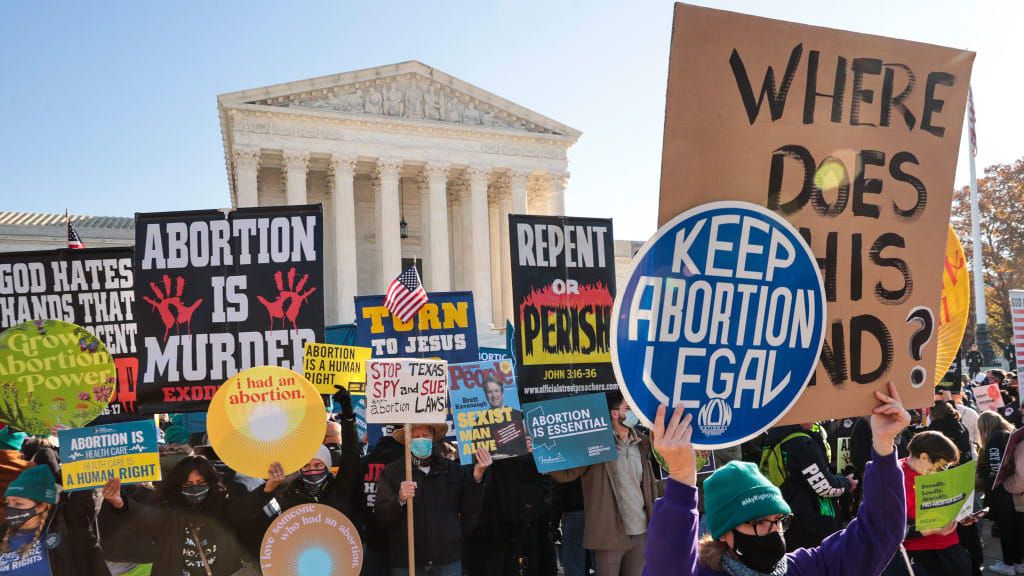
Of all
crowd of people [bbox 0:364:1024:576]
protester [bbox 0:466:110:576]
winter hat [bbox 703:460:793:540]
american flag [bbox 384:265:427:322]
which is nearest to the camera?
winter hat [bbox 703:460:793:540]

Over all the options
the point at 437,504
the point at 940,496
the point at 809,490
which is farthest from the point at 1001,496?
the point at 437,504

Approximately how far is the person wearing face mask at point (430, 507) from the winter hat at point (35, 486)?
6.57ft

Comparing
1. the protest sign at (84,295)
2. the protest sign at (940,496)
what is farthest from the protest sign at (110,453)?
the protest sign at (940,496)

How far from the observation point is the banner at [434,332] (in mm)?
8781

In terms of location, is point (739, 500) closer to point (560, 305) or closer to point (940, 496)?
point (940, 496)

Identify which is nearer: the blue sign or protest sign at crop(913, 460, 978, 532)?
the blue sign

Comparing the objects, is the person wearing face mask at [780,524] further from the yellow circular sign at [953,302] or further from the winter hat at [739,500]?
the yellow circular sign at [953,302]

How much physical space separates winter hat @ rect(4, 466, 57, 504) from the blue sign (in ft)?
14.1

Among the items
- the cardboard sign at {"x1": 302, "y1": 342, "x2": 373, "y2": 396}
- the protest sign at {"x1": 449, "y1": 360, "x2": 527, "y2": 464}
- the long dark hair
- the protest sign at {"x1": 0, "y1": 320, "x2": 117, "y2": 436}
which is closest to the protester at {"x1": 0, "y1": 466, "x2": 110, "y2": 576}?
the long dark hair

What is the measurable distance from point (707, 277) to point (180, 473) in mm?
4178

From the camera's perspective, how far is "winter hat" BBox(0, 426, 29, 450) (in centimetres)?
574

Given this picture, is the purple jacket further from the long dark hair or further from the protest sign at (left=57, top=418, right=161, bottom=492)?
the protest sign at (left=57, top=418, right=161, bottom=492)

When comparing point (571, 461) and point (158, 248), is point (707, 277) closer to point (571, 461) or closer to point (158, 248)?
point (571, 461)

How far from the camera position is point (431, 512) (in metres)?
5.66
